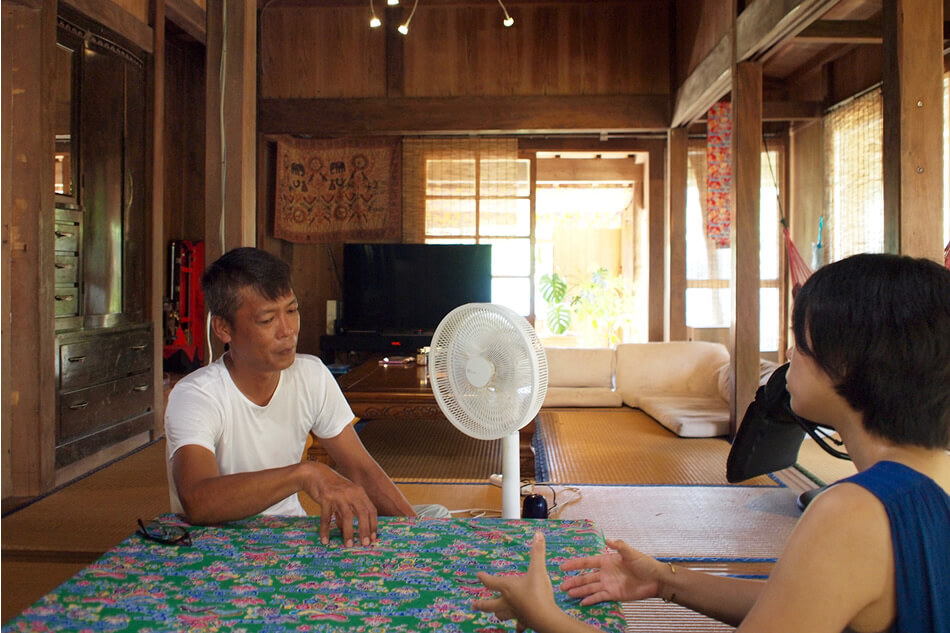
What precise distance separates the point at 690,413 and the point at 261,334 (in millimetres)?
3344

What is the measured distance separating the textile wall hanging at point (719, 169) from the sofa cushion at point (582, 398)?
4.84 ft

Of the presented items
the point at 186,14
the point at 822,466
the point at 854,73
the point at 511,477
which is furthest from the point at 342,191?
the point at 511,477

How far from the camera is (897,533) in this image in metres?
0.73

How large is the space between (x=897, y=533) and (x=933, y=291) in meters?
0.26

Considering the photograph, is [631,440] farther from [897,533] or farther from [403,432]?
[897,533]

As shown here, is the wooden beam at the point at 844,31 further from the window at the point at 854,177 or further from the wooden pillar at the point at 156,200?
the wooden pillar at the point at 156,200

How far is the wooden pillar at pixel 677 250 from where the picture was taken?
5.96 m

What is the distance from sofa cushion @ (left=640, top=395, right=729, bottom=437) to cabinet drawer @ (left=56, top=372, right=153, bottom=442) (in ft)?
10.1

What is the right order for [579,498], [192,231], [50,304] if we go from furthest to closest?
[192,231] → [50,304] → [579,498]

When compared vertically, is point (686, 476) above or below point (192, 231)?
below

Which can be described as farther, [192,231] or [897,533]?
[192,231]

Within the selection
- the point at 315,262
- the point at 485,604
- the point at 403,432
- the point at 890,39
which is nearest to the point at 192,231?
the point at 315,262

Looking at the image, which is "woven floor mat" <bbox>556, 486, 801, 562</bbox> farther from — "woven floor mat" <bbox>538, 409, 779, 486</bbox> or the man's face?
the man's face

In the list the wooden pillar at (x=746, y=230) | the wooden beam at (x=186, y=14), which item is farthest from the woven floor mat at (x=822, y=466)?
the wooden beam at (x=186, y=14)
